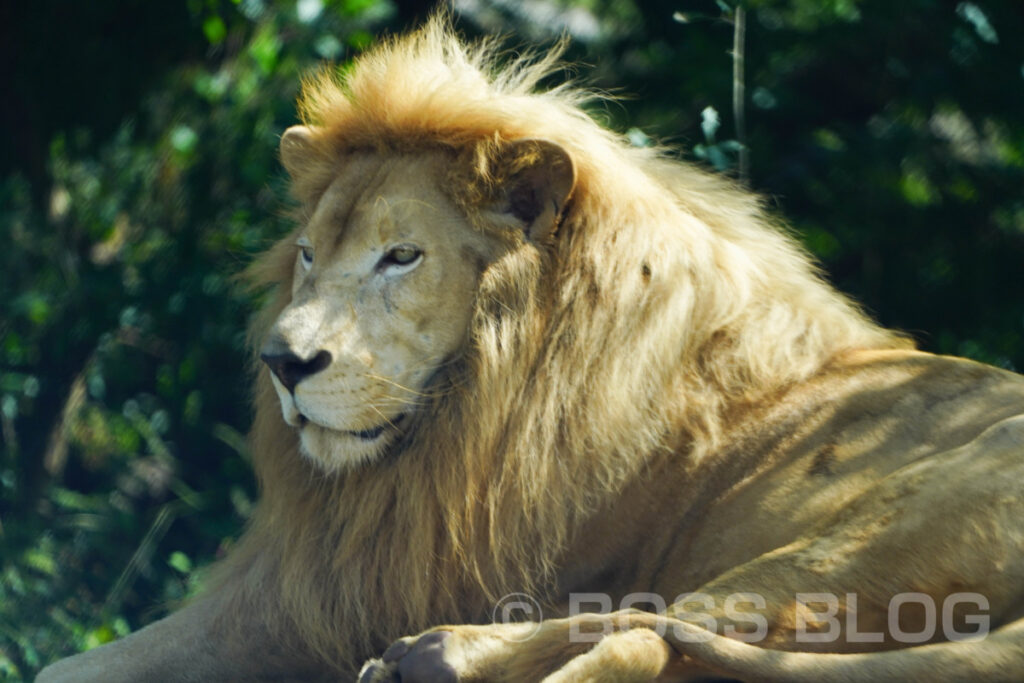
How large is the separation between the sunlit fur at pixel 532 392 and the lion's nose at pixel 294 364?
11.0 inches

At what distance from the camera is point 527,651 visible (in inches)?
84.4

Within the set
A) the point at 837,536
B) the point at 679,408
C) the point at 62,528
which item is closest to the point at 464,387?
the point at 679,408

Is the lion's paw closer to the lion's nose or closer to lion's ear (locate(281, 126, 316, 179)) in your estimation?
the lion's nose

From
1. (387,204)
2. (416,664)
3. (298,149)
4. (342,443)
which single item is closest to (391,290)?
(387,204)

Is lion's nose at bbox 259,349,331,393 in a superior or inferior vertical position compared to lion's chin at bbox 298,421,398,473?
superior

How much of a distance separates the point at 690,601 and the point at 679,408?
1.82 feet

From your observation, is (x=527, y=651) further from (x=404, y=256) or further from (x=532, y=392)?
(x=404, y=256)

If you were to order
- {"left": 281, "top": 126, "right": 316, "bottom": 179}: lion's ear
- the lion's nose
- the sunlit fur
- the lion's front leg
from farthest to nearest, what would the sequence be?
{"left": 281, "top": 126, "right": 316, "bottom": 179}: lion's ear < the sunlit fur < the lion's nose < the lion's front leg

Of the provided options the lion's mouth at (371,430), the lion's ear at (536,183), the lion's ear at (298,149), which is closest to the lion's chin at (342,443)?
the lion's mouth at (371,430)

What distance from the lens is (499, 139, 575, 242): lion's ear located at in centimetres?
265

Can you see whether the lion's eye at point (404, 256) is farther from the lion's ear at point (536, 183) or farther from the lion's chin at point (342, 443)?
the lion's chin at point (342, 443)

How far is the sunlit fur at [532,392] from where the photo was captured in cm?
258

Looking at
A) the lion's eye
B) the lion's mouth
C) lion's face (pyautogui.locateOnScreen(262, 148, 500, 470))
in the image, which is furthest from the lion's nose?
the lion's eye

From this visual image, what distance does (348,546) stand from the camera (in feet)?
8.84
